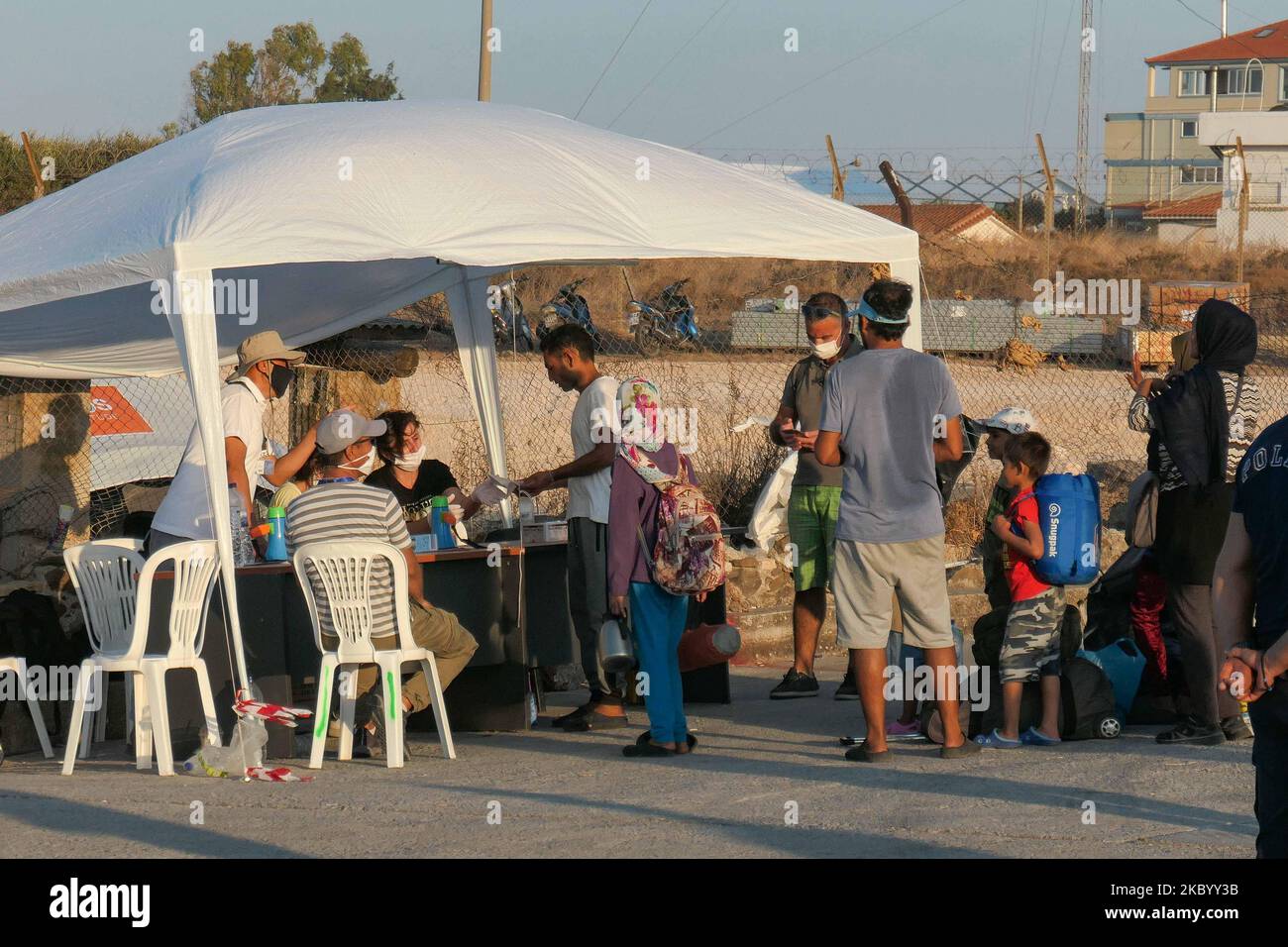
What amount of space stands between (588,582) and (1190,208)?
3834 centimetres

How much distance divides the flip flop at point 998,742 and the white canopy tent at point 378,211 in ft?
6.41

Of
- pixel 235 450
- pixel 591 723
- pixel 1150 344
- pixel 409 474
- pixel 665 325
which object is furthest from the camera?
pixel 1150 344

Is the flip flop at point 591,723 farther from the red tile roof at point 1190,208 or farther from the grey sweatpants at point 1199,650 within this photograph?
the red tile roof at point 1190,208

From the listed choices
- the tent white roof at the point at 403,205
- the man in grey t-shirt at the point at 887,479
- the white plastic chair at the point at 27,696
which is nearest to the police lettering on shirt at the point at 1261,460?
the man in grey t-shirt at the point at 887,479

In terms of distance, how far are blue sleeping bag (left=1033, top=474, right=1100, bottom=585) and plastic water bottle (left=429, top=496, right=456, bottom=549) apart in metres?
2.96

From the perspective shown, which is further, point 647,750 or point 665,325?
point 665,325

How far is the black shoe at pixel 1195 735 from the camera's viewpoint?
7395mm

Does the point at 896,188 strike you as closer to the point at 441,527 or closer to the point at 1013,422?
the point at 1013,422

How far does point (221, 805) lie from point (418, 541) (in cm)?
208

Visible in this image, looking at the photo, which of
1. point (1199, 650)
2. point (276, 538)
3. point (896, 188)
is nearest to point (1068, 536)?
point (1199, 650)

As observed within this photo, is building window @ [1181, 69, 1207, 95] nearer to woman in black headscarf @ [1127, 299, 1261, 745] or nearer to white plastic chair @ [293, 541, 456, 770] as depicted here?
woman in black headscarf @ [1127, 299, 1261, 745]

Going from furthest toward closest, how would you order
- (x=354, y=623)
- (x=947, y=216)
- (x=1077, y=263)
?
1. (x=947, y=216)
2. (x=1077, y=263)
3. (x=354, y=623)

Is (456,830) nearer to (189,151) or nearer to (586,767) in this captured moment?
(586,767)

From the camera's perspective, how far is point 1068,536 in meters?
7.38
